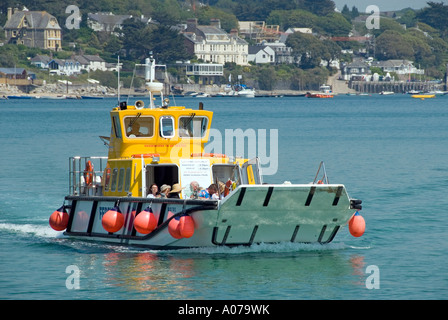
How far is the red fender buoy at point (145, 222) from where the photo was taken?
76.7 ft

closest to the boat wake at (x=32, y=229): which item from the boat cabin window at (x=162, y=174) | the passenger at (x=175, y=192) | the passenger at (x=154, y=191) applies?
the boat cabin window at (x=162, y=174)

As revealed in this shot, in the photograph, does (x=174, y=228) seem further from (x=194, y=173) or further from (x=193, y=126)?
(x=193, y=126)

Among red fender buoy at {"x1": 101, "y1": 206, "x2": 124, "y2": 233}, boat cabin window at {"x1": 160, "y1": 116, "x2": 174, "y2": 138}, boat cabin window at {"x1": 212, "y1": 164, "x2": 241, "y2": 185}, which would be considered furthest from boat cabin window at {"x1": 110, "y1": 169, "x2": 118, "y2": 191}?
boat cabin window at {"x1": 212, "y1": 164, "x2": 241, "y2": 185}

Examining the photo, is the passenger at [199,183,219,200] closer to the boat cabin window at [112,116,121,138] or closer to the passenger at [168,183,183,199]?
the passenger at [168,183,183,199]

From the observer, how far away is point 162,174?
2527cm

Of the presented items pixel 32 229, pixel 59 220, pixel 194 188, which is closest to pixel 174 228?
pixel 194 188

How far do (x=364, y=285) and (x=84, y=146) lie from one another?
4410cm

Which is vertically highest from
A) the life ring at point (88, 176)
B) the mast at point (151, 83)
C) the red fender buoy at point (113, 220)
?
the mast at point (151, 83)

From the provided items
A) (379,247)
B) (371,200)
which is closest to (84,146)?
(371,200)

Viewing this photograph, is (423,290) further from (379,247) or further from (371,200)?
(371,200)

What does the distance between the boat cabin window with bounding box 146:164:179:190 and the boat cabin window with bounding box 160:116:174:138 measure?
108 centimetres

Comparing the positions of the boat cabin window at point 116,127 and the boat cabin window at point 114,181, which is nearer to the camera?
the boat cabin window at point 114,181

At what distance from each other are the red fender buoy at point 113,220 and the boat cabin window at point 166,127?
2720mm

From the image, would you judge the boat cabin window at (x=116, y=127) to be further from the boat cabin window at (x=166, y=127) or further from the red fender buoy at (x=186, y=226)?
the red fender buoy at (x=186, y=226)
